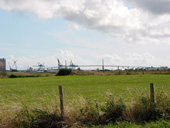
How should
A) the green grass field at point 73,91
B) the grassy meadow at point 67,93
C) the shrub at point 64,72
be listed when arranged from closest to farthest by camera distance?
1. the grassy meadow at point 67,93
2. the green grass field at point 73,91
3. the shrub at point 64,72

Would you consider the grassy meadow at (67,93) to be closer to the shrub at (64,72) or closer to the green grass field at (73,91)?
the green grass field at (73,91)

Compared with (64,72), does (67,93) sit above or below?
below

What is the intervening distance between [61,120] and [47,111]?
0.61 meters

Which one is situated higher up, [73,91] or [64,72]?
[64,72]

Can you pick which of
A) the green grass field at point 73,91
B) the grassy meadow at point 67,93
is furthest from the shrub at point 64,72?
the grassy meadow at point 67,93

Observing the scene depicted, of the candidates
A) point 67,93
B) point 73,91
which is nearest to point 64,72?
point 73,91

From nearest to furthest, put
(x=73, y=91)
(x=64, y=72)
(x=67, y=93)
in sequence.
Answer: (x=67, y=93), (x=73, y=91), (x=64, y=72)

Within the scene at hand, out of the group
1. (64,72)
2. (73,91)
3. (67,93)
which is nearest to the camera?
(67,93)

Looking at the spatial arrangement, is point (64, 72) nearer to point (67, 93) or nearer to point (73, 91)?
point (73, 91)

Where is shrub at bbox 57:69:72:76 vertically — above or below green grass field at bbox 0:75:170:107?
above

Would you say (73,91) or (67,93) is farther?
(73,91)

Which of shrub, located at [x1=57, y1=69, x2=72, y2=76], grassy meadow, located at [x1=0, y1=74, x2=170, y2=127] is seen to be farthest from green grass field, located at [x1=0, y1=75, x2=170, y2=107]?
shrub, located at [x1=57, y1=69, x2=72, y2=76]

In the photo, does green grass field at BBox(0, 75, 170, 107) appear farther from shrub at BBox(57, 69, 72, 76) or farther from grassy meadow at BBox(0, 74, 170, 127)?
shrub at BBox(57, 69, 72, 76)

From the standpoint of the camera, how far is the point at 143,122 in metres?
8.82
